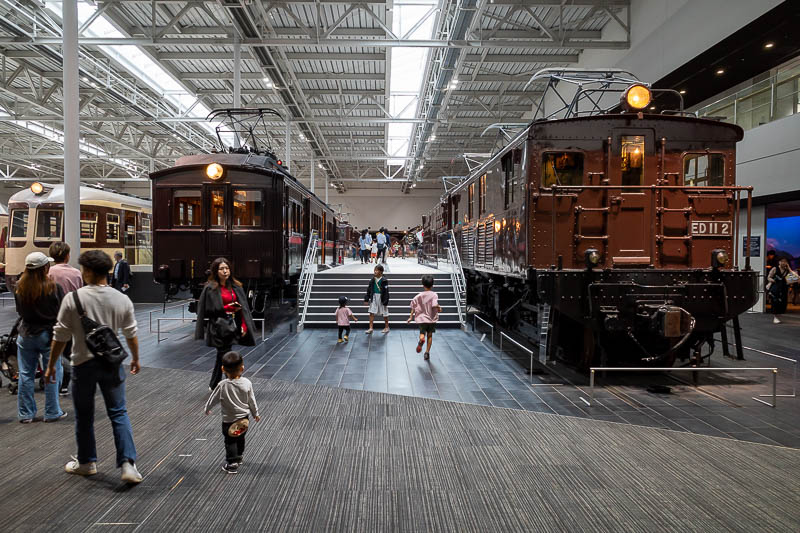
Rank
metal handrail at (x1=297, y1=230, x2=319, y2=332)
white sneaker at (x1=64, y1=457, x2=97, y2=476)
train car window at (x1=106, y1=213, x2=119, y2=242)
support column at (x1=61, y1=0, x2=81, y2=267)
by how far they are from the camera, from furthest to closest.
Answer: train car window at (x1=106, y1=213, x2=119, y2=242)
metal handrail at (x1=297, y1=230, x2=319, y2=332)
support column at (x1=61, y1=0, x2=81, y2=267)
white sneaker at (x1=64, y1=457, x2=97, y2=476)

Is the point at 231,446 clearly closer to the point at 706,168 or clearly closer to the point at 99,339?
the point at 99,339

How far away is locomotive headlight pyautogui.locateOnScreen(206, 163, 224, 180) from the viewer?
9773 mm

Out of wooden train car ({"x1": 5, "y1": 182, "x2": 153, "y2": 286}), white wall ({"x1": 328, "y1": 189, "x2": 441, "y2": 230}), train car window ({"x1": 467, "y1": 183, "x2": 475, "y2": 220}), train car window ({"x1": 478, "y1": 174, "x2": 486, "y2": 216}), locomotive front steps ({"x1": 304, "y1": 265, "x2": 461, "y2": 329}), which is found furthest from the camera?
white wall ({"x1": 328, "y1": 189, "x2": 441, "y2": 230})

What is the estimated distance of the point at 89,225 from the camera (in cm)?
1447

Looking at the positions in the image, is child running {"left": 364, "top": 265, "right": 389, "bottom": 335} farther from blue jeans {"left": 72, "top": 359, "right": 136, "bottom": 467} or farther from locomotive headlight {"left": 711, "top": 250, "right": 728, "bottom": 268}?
blue jeans {"left": 72, "top": 359, "right": 136, "bottom": 467}

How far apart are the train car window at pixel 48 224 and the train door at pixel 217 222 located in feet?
24.2

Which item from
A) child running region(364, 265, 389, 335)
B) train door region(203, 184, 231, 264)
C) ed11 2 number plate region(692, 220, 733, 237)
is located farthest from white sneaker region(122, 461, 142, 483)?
ed11 2 number plate region(692, 220, 733, 237)

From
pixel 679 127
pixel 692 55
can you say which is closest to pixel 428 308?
pixel 679 127

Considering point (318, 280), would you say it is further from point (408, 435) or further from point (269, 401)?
point (408, 435)

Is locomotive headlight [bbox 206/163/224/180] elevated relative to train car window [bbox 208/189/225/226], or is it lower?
elevated

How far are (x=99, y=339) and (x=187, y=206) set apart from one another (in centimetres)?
738

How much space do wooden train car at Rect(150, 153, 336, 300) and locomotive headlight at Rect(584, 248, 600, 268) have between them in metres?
6.43

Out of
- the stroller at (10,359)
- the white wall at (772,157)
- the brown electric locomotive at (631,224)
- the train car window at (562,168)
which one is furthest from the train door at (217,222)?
the white wall at (772,157)

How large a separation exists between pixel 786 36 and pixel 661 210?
7894mm
